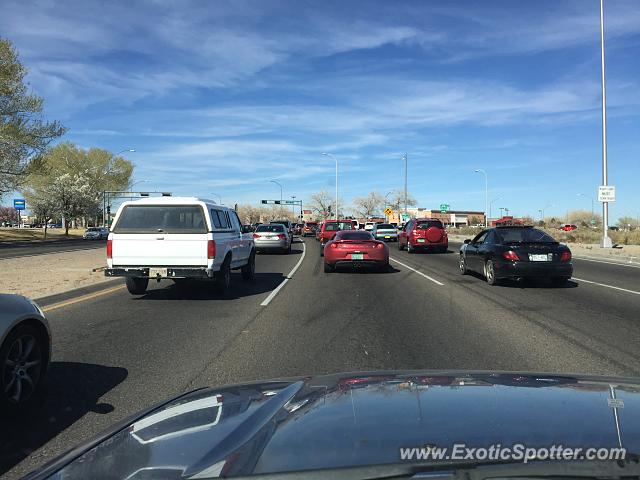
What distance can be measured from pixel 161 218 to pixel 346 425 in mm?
10088

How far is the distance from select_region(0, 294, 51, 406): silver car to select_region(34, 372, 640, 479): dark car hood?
7.61 ft

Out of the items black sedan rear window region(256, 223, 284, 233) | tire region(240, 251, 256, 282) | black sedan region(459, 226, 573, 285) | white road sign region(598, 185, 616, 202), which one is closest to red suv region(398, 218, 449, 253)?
black sedan rear window region(256, 223, 284, 233)

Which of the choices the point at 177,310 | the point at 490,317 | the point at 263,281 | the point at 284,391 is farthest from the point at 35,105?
the point at 284,391

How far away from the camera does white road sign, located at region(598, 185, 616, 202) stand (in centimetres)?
2802

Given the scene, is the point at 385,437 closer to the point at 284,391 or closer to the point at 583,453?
the point at 583,453

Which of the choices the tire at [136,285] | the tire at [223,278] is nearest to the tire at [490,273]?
the tire at [223,278]

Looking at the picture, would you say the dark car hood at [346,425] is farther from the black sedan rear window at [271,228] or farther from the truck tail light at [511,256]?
the black sedan rear window at [271,228]

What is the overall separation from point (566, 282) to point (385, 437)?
561 inches

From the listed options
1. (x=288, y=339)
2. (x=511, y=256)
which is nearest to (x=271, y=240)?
(x=511, y=256)

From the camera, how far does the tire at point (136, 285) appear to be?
1216 cm

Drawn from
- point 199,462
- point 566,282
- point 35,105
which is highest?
point 35,105

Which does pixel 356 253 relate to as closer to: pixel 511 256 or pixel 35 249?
pixel 511 256

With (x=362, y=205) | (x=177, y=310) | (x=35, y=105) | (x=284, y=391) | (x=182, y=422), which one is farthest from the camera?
(x=362, y=205)

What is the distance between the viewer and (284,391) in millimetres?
3010
